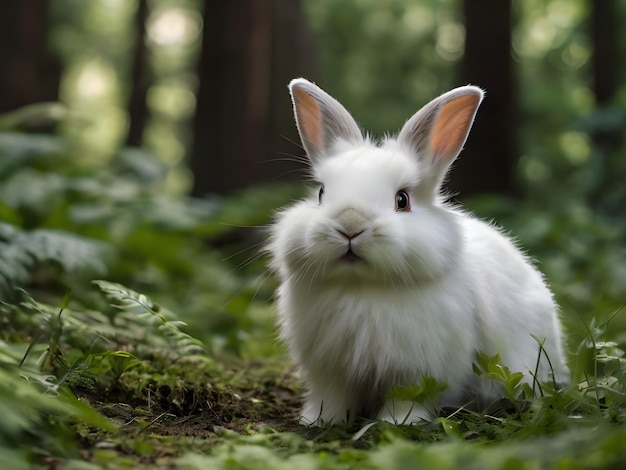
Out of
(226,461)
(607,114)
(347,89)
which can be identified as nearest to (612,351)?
(226,461)

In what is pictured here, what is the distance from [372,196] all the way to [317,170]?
423 millimetres

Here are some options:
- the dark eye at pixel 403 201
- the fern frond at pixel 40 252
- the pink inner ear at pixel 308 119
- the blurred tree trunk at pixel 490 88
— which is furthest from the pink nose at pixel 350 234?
the blurred tree trunk at pixel 490 88

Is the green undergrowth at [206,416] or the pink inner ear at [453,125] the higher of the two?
the pink inner ear at [453,125]

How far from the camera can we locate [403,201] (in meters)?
3.03

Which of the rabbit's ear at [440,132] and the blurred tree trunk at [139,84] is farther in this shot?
the blurred tree trunk at [139,84]

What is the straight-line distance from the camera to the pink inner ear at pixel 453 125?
320cm

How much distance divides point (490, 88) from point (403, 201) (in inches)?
271

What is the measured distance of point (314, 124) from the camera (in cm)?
344

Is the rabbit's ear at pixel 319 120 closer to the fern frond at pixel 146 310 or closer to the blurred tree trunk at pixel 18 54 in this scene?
the fern frond at pixel 146 310

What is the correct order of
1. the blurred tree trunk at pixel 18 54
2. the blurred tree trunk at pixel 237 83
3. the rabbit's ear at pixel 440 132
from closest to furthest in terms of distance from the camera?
the rabbit's ear at pixel 440 132 → the blurred tree trunk at pixel 18 54 → the blurred tree trunk at pixel 237 83

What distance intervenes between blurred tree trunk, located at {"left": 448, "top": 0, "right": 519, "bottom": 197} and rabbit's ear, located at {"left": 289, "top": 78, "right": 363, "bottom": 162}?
6149 mm

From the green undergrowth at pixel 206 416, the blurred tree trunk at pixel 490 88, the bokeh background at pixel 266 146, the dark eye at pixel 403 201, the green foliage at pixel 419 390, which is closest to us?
the green undergrowth at pixel 206 416

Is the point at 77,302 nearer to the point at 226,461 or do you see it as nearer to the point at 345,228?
the point at 345,228

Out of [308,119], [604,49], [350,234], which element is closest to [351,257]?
[350,234]
